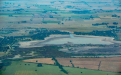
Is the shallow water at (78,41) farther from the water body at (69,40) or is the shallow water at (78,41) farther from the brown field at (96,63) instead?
the brown field at (96,63)

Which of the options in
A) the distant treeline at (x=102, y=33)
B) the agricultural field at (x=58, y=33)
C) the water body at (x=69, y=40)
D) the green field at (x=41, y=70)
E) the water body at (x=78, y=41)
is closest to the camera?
the green field at (x=41, y=70)

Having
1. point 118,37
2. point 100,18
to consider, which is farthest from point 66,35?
point 100,18

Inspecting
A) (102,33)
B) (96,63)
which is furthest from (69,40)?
(96,63)

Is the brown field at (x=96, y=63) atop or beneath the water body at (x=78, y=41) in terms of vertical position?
beneath

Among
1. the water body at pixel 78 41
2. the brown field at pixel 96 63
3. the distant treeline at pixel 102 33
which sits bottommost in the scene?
the brown field at pixel 96 63

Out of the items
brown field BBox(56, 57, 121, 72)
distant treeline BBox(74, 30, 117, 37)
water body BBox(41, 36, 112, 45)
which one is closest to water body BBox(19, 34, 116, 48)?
water body BBox(41, 36, 112, 45)

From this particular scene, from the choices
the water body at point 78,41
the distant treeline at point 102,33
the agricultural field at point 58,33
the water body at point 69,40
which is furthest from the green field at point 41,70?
the distant treeline at point 102,33

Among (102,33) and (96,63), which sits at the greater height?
(102,33)

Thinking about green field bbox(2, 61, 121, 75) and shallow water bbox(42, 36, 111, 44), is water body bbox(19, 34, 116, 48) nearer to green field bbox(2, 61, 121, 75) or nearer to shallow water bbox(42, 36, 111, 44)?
shallow water bbox(42, 36, 111, 44)

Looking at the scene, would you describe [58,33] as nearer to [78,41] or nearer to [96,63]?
[78,41]
